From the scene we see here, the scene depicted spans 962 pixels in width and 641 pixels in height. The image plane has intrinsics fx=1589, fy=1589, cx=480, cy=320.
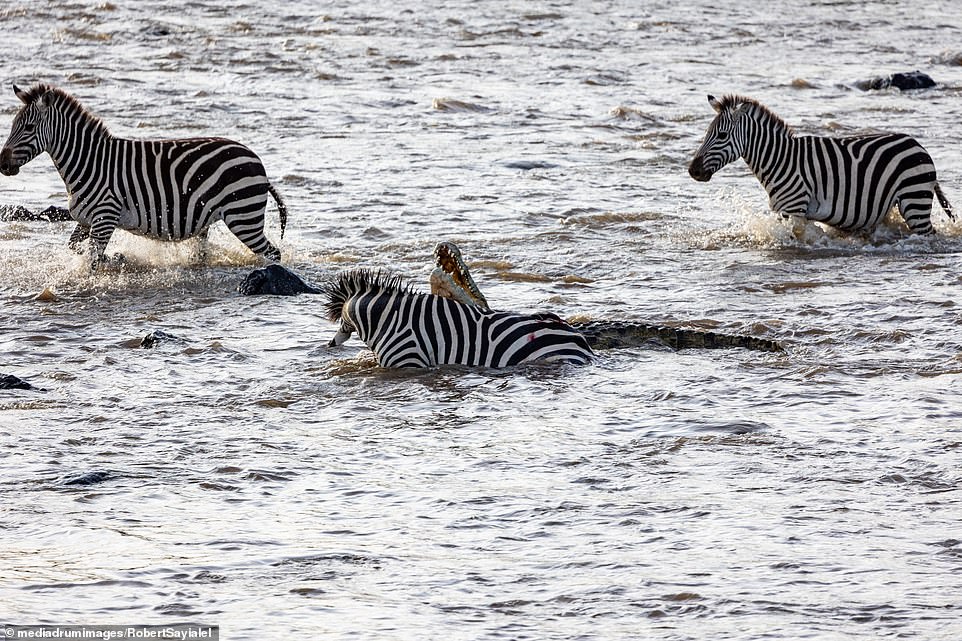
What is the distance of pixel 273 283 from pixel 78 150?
209 cm

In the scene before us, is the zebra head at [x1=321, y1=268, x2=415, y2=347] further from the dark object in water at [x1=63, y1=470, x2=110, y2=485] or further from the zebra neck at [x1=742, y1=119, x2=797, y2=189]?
the zebra neck at [x1=742, y1=119, x2=797, y2=189]

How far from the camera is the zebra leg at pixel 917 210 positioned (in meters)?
13.1

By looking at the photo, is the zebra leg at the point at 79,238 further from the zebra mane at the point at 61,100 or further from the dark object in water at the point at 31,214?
the dark object in water at the point at 31,214

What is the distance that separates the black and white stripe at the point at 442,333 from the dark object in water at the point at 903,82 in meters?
14.4

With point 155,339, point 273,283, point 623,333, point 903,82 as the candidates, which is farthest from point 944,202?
point 903,82

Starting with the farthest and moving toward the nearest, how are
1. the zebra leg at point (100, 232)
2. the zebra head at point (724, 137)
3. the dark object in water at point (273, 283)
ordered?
the zebra head at point (724, 137), the zebra leg at point (100, 232), the dark object in water at point (273, 283)

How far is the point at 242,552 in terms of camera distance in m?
6.32

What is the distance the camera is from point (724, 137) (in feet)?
44.2

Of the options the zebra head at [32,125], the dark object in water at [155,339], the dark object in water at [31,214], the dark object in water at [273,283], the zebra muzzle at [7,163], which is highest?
the zebra head at [32,125]

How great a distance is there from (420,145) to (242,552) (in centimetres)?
1213

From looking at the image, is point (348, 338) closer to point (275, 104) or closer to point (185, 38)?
point (275, 104)

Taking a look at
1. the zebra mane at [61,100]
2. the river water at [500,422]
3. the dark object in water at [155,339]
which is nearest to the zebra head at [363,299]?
the river water at [500,422]

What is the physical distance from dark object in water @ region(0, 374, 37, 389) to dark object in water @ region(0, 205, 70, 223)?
4.76 m

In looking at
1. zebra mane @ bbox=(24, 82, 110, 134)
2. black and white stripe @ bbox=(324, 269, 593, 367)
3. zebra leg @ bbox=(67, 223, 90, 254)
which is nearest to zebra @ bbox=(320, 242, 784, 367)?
black and white stripe @ bbox=(324, 269, 593, 367)
